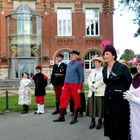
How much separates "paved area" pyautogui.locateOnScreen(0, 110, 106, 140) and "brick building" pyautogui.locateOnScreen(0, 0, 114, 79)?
3025 cm

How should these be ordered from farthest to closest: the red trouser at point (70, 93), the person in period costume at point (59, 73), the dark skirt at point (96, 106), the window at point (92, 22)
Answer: the window at point (92, 22) → the person in period costume at point (59, 73) → the red trouser at point (70, 93) → the dark skirt at point (96, 106)

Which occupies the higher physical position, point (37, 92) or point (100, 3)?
point (100, 3)

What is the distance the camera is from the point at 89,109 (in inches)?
462

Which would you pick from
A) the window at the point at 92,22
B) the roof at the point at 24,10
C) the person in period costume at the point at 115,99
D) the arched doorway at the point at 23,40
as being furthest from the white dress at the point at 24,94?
the window at the point at 92,22

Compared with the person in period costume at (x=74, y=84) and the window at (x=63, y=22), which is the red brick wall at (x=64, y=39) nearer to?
the window at (x=63, y=22)

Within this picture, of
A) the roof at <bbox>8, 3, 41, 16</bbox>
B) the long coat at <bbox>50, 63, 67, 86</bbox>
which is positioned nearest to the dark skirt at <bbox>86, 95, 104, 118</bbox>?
the long coat at <bbox>50, 63, 67, 86</bbox>

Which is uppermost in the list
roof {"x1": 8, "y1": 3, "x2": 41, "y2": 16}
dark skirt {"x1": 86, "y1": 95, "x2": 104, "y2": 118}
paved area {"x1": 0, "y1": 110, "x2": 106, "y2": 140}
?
roof {"x1": 8, "y1": 3, "x2": 41, "y2": 16}

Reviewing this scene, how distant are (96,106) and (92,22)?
3727 centimetres

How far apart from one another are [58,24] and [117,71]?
131 ft

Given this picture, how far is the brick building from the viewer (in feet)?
146

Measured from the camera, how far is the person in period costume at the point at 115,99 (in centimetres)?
777

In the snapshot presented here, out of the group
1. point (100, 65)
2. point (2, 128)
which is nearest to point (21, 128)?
point (2, 128)

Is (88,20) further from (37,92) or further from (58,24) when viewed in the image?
(37,92)

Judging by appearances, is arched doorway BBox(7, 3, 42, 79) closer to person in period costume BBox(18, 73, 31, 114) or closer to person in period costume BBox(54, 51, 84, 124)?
person in period costume BBox(18, 73, 31, 114)
